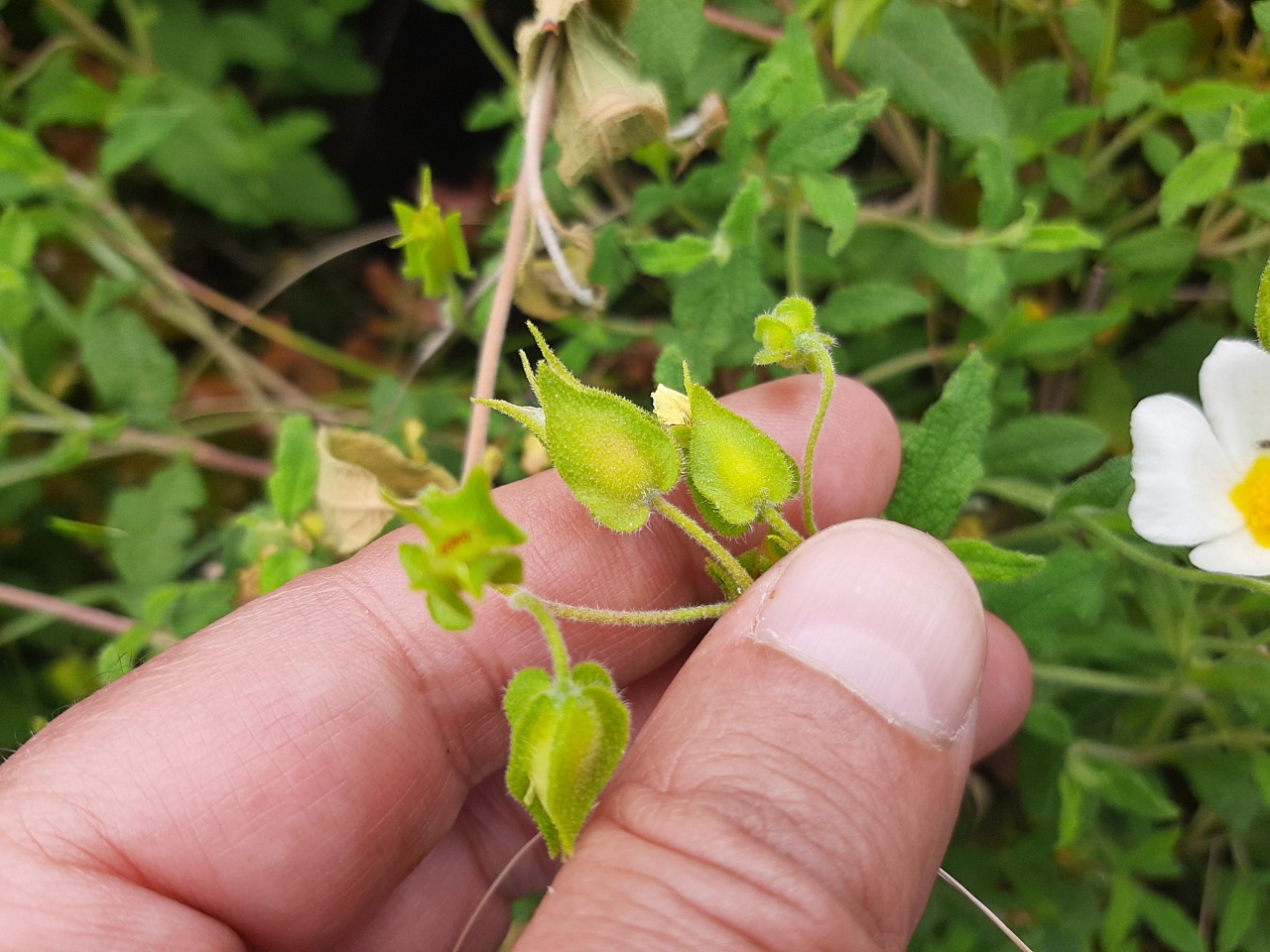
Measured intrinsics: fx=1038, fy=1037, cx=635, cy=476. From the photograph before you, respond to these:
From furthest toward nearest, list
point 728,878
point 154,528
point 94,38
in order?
point 94,38 < point 154,528 < point 728,878

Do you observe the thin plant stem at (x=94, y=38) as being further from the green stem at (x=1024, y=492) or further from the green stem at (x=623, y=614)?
the green stem at (x=1024, y=492)

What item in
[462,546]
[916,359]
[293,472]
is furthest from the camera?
[916,359]

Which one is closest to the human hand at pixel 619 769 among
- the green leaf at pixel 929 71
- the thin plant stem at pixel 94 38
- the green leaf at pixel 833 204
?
the green leaf at pixel 833 204

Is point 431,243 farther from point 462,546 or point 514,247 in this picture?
point 462,546

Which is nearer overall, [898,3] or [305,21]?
[898,3]

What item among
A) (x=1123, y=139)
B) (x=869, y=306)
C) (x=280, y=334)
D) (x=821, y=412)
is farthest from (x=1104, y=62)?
(x=280, y=334)

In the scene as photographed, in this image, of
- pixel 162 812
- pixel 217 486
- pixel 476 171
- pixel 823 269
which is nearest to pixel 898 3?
pixel 823 269

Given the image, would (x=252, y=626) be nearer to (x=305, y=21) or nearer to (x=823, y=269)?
(x=823, y=269)

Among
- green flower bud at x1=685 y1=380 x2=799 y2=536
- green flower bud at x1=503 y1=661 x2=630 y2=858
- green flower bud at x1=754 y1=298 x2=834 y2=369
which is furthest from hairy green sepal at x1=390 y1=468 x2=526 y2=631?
green flower bud at x1=754 y1=298 x2=834 y2=369
